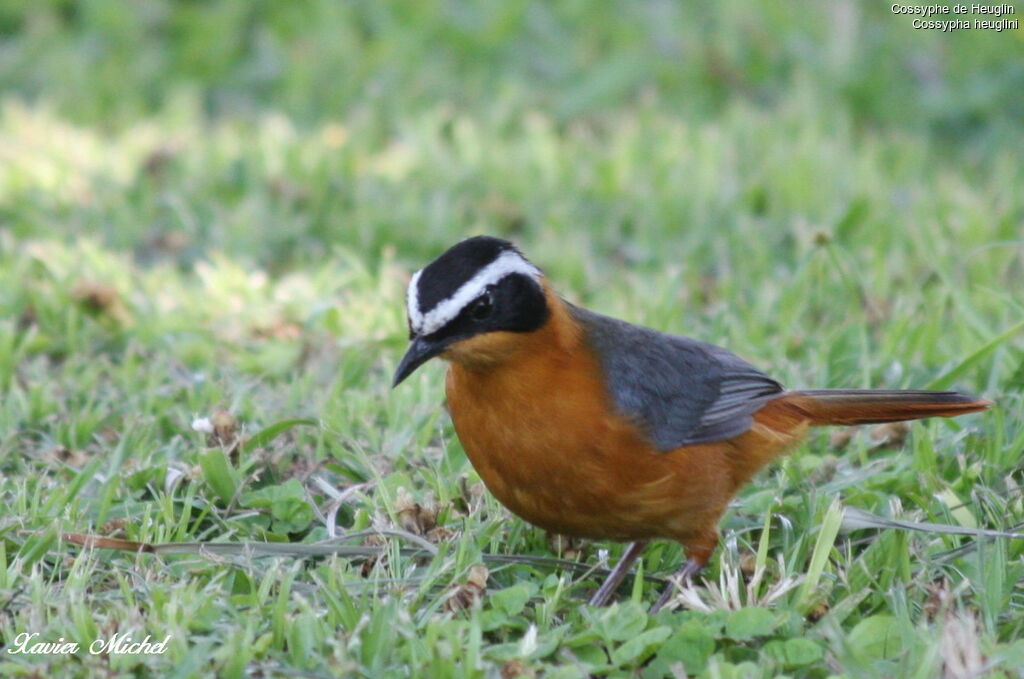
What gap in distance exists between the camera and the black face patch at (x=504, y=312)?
14.0 ft

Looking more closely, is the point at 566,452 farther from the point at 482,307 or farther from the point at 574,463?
the point at 482,307

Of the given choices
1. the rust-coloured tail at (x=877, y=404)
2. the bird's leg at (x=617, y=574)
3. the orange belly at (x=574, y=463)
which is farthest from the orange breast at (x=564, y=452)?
the rust-coloured tail at (x=877, y=404)

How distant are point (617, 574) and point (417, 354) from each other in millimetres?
1004

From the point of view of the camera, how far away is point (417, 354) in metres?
4.25

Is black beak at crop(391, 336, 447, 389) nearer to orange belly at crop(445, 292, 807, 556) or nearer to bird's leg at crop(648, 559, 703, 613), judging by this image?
orange belly at crop(445, 292, 807, 556)

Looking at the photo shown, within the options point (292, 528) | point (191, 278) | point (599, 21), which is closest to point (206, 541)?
point (292, 528)

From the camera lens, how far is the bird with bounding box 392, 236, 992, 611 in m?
4.29

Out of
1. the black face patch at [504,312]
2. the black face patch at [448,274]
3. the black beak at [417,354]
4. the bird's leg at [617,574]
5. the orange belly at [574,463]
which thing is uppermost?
the black face patch at [448,274]

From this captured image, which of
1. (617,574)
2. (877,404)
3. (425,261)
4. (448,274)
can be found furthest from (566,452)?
(425,261)

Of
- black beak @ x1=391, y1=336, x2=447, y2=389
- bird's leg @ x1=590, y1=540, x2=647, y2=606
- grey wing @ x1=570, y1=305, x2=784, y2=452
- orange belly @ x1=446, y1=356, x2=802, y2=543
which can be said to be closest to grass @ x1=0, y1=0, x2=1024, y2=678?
bird's leg @ x1=590, y1=540, x2=647, y2=606

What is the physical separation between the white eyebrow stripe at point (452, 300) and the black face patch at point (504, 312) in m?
0.02

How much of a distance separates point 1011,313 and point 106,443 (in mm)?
4074

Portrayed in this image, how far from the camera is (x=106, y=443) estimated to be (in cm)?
524

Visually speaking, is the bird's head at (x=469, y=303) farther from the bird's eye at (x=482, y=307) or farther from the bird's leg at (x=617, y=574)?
the bird's leg at (x=617, y=574)
